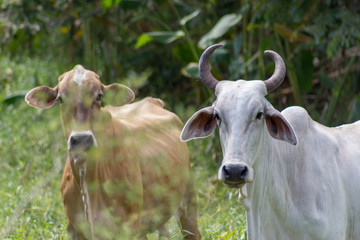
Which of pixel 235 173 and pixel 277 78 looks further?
pixel 277 78

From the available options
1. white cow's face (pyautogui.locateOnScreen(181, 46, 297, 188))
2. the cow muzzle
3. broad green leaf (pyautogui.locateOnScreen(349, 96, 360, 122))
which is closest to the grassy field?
white cow's face (pyautogui.locateOnScreen(181, 46, 297, 188))

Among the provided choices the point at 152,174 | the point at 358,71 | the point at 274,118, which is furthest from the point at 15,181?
the point at 358,71

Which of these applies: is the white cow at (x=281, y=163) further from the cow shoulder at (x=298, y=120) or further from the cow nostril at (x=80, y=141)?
the cow nostril at (x=80, y=141)

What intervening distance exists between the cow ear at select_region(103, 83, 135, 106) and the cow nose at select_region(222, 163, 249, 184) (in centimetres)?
119

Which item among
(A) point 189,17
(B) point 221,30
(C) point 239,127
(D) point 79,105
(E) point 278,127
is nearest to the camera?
(C) point 239,127

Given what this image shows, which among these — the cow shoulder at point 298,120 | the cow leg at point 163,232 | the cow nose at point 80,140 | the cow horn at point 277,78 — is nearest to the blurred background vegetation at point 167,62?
the cow leg at point 163,232

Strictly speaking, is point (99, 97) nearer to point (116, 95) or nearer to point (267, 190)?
point (116, 95)

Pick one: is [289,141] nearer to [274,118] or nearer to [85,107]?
[274,118]

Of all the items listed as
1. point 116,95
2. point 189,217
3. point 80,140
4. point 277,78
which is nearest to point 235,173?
point 277,78

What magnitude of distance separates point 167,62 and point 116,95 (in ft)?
17.0

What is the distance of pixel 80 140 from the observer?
12.4ft

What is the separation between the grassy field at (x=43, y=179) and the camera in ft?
16.1

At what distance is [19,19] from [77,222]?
4.70 m

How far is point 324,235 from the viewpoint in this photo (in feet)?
11.5
